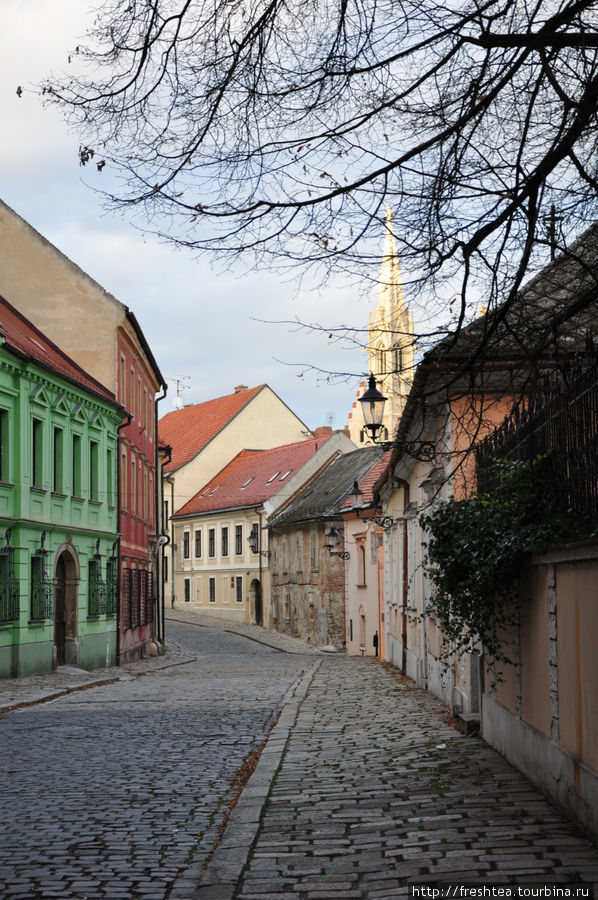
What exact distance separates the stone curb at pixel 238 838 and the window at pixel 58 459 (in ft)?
54.4

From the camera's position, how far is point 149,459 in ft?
140

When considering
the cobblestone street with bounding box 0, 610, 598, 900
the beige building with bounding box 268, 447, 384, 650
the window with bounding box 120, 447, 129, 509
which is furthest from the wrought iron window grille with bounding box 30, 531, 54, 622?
the beige building with bounding box 268, 447, 384, 650

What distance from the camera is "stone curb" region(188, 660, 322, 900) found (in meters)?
5.91

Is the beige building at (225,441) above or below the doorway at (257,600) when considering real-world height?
above

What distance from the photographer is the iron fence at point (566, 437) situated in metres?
7.31

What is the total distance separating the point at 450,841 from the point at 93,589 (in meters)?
24.8

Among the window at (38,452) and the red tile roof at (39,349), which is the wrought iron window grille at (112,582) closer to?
the red tile roof at (39,349)

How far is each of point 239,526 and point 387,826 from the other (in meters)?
56.4

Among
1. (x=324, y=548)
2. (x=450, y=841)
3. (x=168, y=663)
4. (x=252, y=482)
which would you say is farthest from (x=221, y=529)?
(x=450, y=841)

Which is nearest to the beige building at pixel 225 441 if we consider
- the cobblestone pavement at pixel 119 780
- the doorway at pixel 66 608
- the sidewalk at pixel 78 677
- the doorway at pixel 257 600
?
the doorway at pixel 257 600

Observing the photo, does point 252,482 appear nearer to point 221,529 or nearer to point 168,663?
point 221,529

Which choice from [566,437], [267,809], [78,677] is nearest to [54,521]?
[78,677]

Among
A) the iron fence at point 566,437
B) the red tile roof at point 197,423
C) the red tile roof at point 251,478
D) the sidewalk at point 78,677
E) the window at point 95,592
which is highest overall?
the red tile roof at point 197,423

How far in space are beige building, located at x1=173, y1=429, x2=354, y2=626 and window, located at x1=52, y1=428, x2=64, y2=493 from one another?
1203 inches
